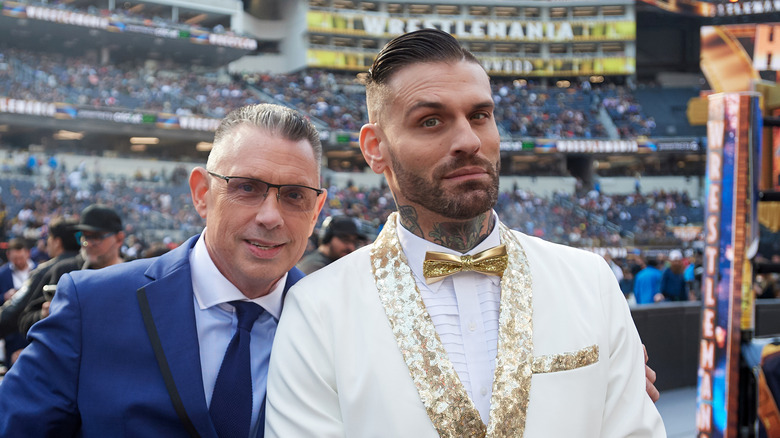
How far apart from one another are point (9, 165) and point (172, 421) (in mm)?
23120

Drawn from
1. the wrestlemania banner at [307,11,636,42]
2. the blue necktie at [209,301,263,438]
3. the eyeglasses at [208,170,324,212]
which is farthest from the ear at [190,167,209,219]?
the wrestlemania banner at [307,11,636,42]

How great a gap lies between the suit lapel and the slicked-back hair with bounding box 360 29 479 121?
2.38 feet

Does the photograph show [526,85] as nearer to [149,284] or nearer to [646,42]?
[646,42]

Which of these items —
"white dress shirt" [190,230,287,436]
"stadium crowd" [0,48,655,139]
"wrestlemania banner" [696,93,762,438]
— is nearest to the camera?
"white dress shirt" [190,230,287,436]

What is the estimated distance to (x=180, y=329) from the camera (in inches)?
73.4

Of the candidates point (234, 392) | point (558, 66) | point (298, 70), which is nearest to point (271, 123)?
point (234, 392)

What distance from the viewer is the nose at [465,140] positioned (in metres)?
1.62

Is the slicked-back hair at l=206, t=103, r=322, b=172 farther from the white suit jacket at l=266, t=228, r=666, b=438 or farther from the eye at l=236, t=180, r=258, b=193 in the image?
the white suit jacket at l=266, t=228, r=666, b=438

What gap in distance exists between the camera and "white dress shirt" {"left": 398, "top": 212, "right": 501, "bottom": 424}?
1.63 meters

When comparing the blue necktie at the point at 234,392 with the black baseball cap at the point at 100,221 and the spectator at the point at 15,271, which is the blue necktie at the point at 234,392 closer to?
the black baseball cap at the point at 100,221

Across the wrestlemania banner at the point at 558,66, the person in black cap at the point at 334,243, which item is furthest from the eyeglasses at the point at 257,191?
the wrestlemania banner at the point at 558,66

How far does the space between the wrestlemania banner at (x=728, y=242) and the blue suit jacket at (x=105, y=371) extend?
2.46 m

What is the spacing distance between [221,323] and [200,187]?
42 centimetres

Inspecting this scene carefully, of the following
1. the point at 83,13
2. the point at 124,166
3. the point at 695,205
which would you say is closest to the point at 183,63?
the point at 83,13
